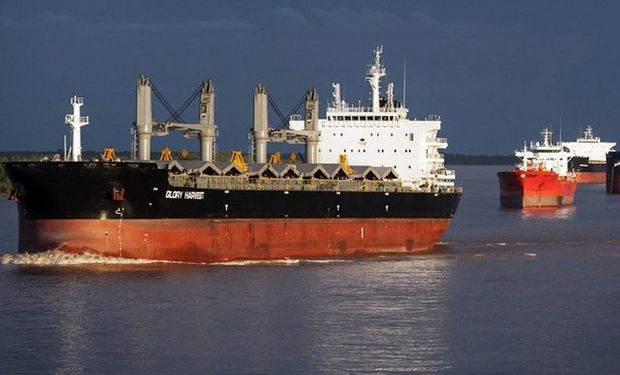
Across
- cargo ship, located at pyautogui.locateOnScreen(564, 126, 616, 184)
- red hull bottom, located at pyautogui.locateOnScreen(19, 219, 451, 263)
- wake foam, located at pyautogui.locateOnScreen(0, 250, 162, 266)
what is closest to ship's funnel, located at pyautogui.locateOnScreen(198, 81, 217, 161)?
red hull bottom, located at pyautogui.locateOnScreen(19, 219, 451, 263)

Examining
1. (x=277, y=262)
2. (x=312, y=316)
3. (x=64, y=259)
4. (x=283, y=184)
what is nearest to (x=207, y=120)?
(x=283, y=184)

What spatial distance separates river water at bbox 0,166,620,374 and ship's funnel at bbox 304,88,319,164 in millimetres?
6329

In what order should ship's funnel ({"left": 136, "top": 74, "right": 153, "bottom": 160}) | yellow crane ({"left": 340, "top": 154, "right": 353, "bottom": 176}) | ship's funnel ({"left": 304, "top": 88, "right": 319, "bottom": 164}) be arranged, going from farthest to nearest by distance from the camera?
ship's funnel ({"left": 304, "top": 88, "right": 319, "bottom": 164})
yellow crane ({"left": 340, "top": 154, "right": 353, "bottom": 176})
ship's funnel ({"left": 136, "top": 74, "right": 153, "bottom": 160})

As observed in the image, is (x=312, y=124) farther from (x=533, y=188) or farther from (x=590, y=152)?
(x=590, y=152)

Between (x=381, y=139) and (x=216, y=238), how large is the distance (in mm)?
12076

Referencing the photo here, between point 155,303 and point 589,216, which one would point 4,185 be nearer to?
point 589,216

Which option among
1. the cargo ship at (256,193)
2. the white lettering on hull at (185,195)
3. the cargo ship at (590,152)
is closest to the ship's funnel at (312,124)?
the cargo ship at (256,193)

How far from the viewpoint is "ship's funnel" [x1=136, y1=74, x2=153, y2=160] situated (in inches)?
1484

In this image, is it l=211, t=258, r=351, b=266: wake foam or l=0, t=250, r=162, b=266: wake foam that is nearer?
l=0, t=250, r=162, b=266: wake foam

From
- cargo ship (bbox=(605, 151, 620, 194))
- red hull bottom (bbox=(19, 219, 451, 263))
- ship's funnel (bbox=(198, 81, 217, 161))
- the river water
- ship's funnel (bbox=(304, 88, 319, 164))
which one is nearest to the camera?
the river water

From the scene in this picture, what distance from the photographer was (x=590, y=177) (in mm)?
135875

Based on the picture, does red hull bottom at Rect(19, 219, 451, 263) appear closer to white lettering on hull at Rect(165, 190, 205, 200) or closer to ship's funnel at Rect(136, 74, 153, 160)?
white lettering on hull at Rect(165, 190, 205, 200)

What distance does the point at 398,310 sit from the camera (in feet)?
91.1

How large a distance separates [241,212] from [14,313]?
9573 millimetres
